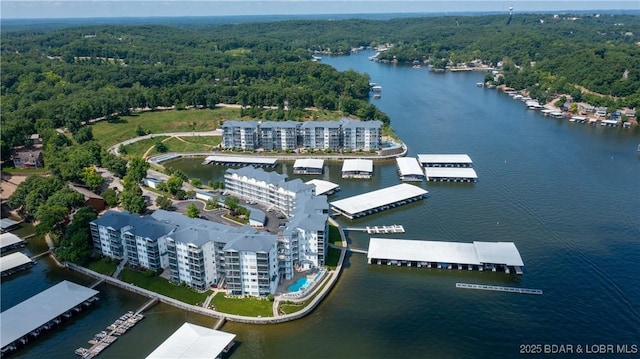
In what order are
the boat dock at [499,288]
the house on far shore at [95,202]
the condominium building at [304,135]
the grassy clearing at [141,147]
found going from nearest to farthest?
1. the boat dock at [499,288]
2. the house on far shore at [95,202]
3. the condominium building at [304,135]
4. the grassy clearing at [141,147]

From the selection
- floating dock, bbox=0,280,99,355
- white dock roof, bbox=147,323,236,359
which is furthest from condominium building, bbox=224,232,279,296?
floating dock, bbox=0,280,99,355

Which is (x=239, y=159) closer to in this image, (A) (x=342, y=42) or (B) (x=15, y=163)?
(B) (x=15, y=163)

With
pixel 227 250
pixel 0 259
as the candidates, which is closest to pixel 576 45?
pixel 227 250

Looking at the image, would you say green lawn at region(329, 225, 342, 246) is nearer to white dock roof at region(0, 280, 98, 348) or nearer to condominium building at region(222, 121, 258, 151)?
white dock roof at region(0, 280, 98, 348)

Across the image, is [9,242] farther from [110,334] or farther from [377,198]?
[377,198]

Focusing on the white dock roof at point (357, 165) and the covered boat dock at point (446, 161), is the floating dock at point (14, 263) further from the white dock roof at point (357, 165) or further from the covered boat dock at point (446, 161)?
the covered boat dock at point (446, 161)

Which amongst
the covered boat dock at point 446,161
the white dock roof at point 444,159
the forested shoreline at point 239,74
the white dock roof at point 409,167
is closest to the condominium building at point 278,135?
the forested shoreline at point 239,74
